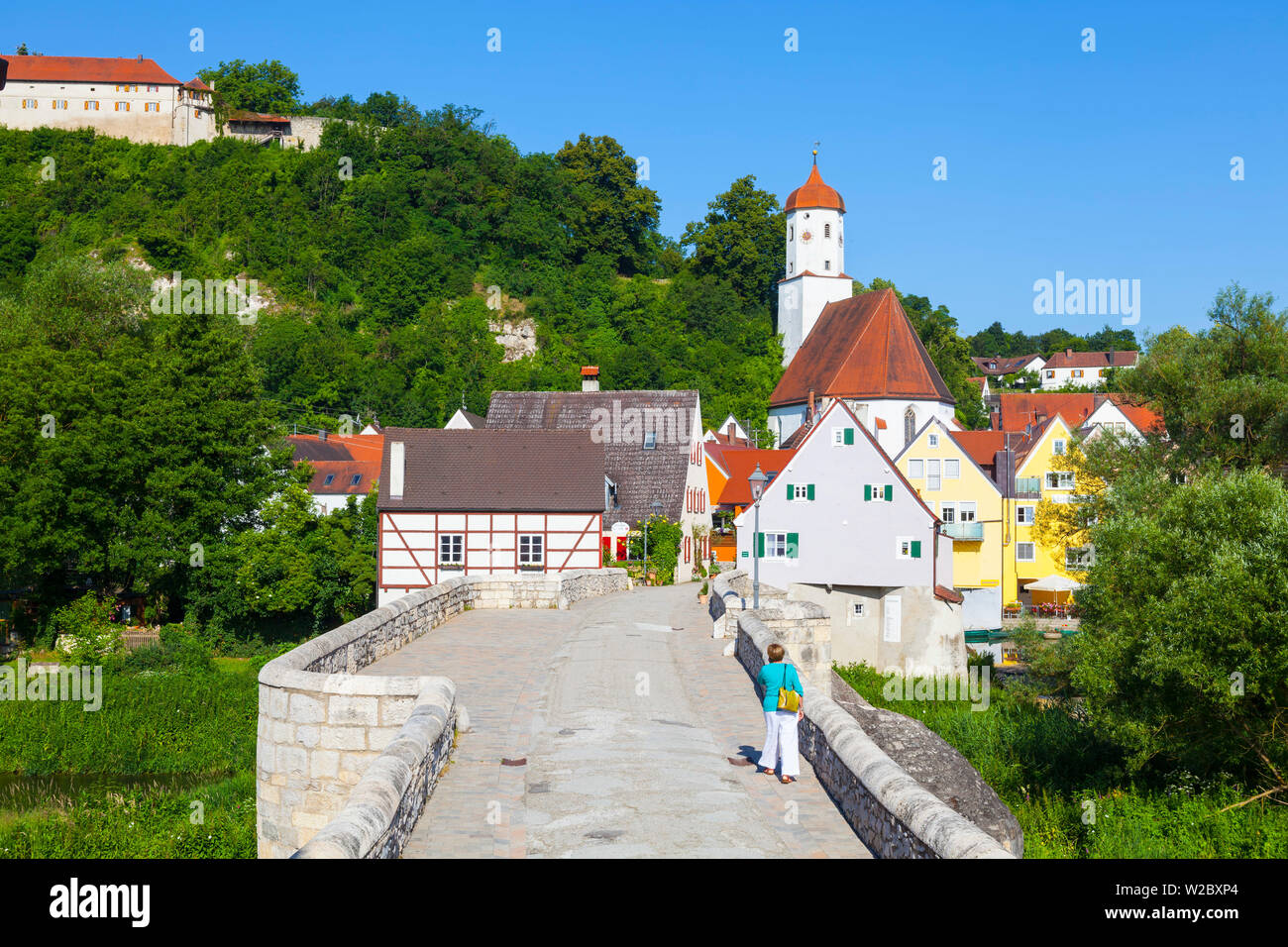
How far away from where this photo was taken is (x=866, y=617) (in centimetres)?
3659

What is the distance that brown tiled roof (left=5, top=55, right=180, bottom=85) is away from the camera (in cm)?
10981

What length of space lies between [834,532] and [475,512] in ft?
36.9

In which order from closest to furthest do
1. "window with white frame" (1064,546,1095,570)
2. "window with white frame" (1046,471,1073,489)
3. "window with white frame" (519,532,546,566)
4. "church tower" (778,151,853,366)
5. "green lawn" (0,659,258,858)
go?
"green lawn" (0,659,258,858), "window with white frame" (1064,546,1095,570), "window with white frame" (519,532,546,566), "window with white frame" (1046,471,1073,489), "church tower" (778,151,853,366)

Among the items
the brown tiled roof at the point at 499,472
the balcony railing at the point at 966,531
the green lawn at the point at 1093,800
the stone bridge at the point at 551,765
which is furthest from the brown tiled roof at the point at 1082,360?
the stone bridge at the point at 551,765

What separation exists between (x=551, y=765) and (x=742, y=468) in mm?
44389

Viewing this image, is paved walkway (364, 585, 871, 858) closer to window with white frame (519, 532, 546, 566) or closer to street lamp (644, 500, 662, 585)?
window with white frame (519, 532, 546, 566)

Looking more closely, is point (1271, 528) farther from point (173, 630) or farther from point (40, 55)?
point (40, 55)

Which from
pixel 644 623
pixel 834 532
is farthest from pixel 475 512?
pixel 644 623

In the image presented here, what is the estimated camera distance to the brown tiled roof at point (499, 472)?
123 ft

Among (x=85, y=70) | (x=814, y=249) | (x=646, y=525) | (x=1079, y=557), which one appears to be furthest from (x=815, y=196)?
(x=85, y=70)

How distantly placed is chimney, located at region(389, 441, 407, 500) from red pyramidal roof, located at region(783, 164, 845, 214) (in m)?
50.9

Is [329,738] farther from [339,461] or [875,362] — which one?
[875,362]

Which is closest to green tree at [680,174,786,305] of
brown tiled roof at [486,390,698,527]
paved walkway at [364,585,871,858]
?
brown tiled roof at [486,390,698,527]

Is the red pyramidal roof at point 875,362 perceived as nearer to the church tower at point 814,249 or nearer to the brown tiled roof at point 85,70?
the church tower at point 814,249
